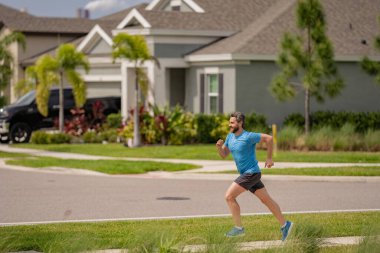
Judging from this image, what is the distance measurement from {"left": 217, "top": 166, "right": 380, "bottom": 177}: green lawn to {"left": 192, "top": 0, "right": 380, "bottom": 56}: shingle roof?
37.2 feet

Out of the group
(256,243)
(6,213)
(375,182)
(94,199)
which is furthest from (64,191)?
(256,243)

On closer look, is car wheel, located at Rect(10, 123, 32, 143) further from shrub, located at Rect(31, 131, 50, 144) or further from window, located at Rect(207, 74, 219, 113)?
window, located at Rect(207, 74, 219, 113)

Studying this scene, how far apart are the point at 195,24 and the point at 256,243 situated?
25752 mm

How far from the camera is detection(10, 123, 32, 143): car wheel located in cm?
3747

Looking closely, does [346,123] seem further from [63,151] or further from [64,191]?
[64,191]

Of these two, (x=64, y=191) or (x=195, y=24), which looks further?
(x=195, y=24)

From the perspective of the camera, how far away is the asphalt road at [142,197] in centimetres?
1678

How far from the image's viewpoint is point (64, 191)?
2055cm

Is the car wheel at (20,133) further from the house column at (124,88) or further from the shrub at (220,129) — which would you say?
the shrub at (220,129)

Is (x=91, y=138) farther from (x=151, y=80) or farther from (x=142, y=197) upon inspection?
(x=142, y=197)

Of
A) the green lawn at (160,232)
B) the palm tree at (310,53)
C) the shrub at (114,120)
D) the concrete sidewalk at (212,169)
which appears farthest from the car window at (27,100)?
the green lawn at (160,232)

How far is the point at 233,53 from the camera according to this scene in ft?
114

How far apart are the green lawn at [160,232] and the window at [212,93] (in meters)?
20.3

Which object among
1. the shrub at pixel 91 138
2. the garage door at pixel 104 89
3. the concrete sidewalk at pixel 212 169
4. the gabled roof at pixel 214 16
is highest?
the gabled roof at pixel 214 16
